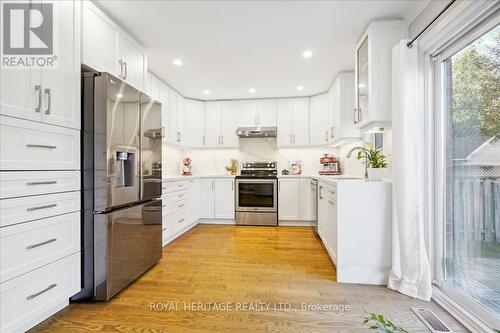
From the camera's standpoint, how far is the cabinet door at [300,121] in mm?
4648

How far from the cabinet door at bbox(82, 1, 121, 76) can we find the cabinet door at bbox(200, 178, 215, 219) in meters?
2.64

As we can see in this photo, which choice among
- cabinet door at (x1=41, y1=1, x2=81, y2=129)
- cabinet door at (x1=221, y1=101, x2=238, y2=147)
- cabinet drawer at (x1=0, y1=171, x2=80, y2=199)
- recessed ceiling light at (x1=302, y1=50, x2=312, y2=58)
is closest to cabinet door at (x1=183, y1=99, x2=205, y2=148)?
cabinet door at (x1=221, y1=101, x2=238, y2=147)

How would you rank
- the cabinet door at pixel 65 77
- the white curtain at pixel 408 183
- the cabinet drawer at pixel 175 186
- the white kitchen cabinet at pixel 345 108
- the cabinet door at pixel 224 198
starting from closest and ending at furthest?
the cabinet door at pixel 65 77 → the white curtain at pixel 408 183 → the cabinet drawer at pixel 175 186 → the white kitchen cabinet at pixel 345 108 → the cabinet door at pixel 224 198

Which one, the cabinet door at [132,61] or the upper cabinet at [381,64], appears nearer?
the upper cabinet at [381,64]

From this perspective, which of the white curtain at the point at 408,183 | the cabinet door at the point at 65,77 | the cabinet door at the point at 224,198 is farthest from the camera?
the cabinet door at the point at 224,198

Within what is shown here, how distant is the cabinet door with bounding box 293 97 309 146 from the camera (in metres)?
4.65

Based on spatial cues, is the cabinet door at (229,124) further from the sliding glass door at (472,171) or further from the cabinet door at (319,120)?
the sliding glass door at (472,171)

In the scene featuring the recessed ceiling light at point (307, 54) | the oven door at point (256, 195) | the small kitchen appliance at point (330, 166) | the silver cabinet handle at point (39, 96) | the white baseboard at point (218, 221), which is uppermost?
the recessed ceiling light at point (307, 54)

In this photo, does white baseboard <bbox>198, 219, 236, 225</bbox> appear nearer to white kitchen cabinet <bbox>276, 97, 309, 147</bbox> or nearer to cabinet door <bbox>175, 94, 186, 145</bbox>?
cabinet door <bbox>175, 94, 186, 145</bbox>

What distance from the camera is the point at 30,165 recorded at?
1464mm

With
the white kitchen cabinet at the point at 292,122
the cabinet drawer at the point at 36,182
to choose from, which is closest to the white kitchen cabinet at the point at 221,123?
the white kitchen cabinet at the point at 292,122

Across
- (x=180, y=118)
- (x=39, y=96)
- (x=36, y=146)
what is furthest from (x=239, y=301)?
(x=180, y=118)

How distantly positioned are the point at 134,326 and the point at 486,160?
8.49ft

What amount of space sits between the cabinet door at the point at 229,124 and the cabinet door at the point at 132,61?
2223mm
